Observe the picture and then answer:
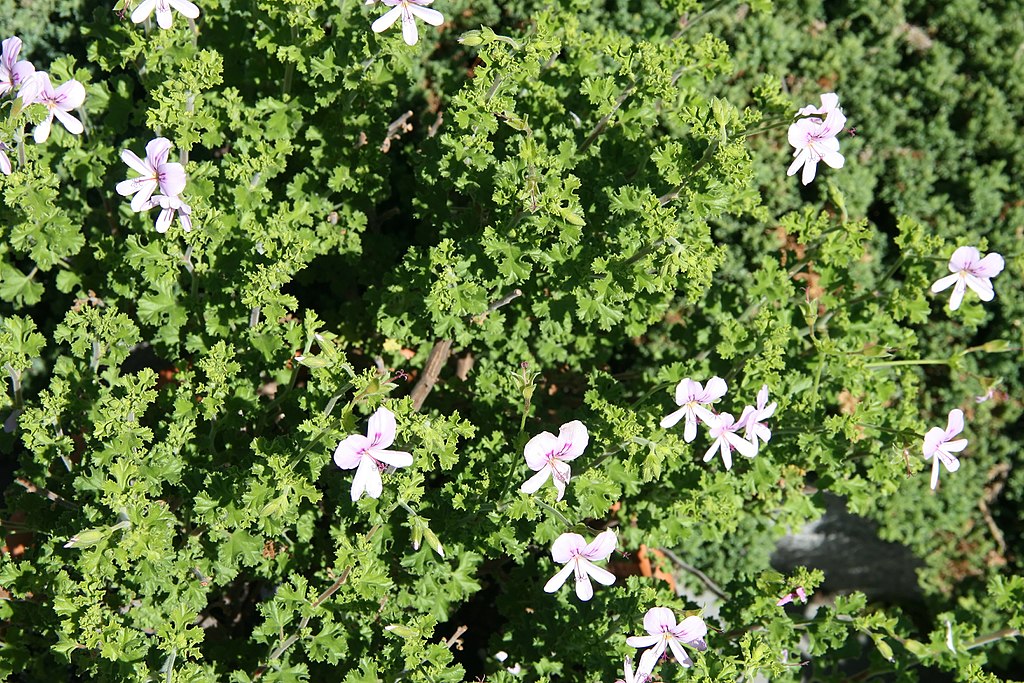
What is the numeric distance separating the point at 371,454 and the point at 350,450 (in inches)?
2.7

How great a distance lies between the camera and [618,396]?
3516 mm

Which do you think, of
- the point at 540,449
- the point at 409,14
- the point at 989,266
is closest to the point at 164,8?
the point at 409,14

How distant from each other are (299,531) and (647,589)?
1.24 meters

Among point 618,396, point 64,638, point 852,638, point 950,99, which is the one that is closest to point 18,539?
point 64,638

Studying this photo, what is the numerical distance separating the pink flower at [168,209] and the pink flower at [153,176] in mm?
16

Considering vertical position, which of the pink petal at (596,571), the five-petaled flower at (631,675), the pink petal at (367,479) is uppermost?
the pink petal at (367,479)

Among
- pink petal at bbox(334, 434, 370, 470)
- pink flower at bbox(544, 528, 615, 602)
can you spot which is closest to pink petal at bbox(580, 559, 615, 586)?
pink flower at bbox(544, 528, 615, 602)

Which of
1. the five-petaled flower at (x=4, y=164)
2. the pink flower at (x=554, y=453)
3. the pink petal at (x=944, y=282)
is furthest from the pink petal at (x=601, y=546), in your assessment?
the five-petaled flower at (x=4, y=164)

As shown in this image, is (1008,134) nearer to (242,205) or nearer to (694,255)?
(694,255)

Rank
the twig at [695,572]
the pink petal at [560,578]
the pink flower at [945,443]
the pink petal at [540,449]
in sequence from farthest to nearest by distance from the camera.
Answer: the twig at [695,572] → the pink flower at [945,443] → the pink petal at [560,578] → the pink petal at [540,449]

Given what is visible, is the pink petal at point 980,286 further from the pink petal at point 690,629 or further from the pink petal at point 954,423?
the pink petal at point 690,629

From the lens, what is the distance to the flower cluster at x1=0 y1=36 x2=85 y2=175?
2904 mm

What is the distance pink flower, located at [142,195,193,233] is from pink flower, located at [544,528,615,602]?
5.23 feet

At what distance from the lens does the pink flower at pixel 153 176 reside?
298 centimetres
